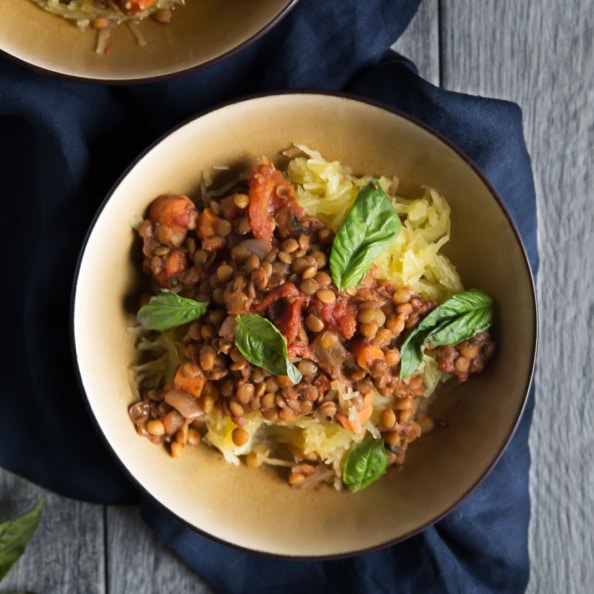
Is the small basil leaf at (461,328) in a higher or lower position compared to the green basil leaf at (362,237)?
lower

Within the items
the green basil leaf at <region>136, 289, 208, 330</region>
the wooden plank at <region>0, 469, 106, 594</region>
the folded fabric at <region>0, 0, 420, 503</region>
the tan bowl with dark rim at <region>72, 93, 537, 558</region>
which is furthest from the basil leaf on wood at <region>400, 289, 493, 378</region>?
the wooden plank at <region>0, 469, 106, 594</region>

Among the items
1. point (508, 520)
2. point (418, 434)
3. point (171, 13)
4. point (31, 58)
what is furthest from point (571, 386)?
point (31, 58)

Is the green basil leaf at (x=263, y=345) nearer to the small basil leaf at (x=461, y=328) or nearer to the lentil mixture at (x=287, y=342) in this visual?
the lentil mixture at (x=287, y=342)

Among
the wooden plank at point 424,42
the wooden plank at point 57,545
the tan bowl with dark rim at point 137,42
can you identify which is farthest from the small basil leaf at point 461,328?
the wooden plank at point 57,545

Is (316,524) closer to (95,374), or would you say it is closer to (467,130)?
(95,374)

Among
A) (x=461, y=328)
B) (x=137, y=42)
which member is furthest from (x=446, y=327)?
(x=137, y=42)
